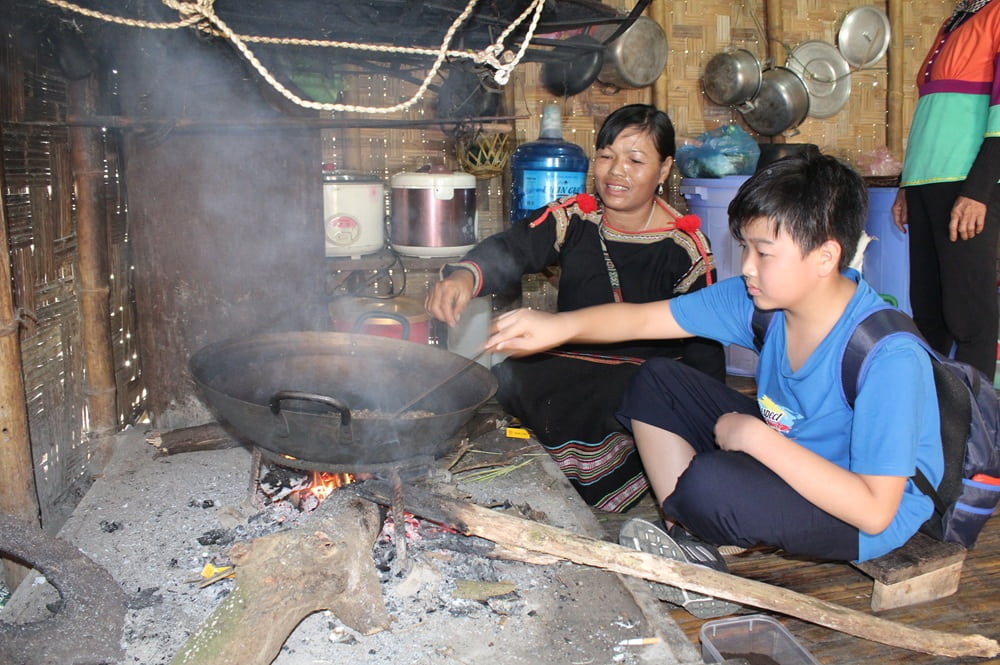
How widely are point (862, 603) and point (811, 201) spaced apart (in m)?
1.28

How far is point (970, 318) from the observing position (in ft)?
10.7

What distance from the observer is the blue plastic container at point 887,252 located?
4652 mm

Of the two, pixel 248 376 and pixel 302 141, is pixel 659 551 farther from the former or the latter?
pixel 302 141

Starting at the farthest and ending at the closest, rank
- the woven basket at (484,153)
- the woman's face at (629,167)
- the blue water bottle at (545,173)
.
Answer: the woven basket at (484,153) → the blue water bottle at (545,173) → the woman's face at (629,167)

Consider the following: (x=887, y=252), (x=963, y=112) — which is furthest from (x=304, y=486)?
(x=887, y=252)

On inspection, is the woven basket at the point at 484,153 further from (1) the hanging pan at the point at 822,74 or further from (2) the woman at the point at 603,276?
(1) the hanging pan at the point at 822,74

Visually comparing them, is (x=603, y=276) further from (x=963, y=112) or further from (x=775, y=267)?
(x=963, y=112)

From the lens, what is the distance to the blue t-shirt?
1813 millimetres

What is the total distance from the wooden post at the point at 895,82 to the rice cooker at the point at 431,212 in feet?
11.4

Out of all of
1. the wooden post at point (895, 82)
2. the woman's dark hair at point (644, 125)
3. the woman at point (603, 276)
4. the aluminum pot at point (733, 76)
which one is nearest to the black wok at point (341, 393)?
the woman at point (603, 276)

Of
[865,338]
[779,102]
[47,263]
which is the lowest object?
[865,338]

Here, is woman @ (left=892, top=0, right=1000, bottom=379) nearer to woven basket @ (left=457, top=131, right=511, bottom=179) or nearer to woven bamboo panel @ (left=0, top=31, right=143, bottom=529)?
woven basket @ (left=457, top=131, right=511, bottom=179)

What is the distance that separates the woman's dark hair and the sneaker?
4.79ft

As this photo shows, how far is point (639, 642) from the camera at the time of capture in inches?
71.7
